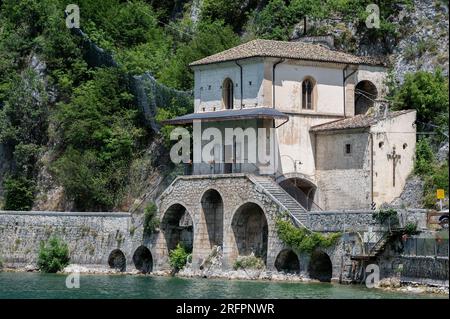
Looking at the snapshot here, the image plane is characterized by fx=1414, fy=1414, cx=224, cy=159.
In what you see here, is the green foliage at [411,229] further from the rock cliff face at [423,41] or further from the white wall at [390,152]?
the rock cliff face at [423,41]

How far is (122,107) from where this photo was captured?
88.6 metres

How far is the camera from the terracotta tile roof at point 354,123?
71.8m

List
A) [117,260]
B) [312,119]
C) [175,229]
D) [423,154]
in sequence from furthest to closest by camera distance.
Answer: [117,260]
[175,229]
[312,119]
[423,154]

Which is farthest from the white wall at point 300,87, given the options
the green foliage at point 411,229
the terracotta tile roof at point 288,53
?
the green foliage at point 411,229

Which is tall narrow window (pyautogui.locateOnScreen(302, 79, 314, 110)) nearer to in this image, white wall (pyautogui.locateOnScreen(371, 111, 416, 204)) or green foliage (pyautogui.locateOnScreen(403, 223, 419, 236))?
white wall (pyautogui.locateOnScreen(371, 111, 416, 204))

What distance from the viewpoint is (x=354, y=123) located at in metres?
72.8

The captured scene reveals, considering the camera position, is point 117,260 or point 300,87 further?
point 117,260

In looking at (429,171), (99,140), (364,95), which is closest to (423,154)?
(429,171)

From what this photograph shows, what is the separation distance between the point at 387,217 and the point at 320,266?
538cm

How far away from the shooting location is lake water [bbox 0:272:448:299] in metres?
58.7

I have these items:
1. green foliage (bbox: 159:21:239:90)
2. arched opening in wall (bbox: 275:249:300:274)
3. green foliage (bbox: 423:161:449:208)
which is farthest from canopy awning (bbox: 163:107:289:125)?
green foliage (bbox: 159:21:239:90)

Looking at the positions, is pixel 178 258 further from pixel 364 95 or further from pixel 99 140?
pixel 99 140

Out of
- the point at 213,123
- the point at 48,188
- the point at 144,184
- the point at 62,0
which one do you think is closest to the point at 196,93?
the point at 213,123
